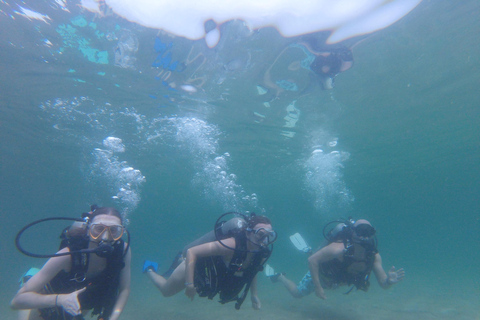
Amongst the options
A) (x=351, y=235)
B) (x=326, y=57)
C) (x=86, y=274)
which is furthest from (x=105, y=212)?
(x=326, y=57)

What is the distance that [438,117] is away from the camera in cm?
1827

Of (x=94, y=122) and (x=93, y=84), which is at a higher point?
(x=93, y=84)

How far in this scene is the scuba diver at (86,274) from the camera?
362 cm

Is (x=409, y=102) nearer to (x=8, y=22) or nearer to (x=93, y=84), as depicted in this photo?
(x=93, y=84)

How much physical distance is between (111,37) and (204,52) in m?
3.83

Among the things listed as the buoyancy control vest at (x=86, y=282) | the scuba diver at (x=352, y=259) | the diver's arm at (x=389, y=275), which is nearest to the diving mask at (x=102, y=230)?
the buoyancy control vest at (x=86, y=282)

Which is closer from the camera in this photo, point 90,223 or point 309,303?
point 90,223

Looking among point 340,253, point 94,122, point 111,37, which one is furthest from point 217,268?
point 94,122

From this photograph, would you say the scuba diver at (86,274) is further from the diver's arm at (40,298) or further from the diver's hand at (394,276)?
the diver's hand at (394,276)

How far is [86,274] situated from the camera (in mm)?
4340

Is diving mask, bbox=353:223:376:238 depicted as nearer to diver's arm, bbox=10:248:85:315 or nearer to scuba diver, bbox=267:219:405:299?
scuba diver, bbox=267:219:405:299

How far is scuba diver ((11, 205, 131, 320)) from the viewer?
11.9 ft

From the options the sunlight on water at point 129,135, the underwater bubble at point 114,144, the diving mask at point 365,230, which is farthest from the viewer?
the underwater bubble at point 114,144

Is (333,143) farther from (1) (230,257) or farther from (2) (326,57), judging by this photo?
(1) (230,257)
